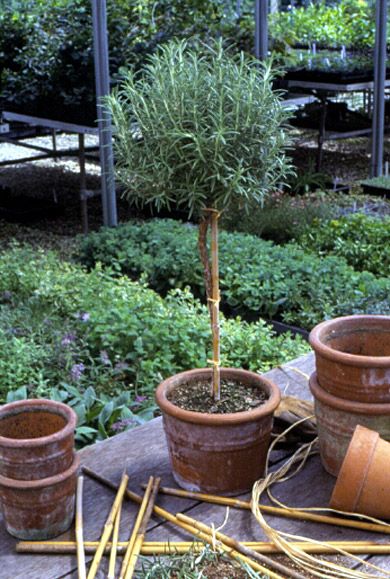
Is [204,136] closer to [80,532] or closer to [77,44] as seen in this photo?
[80,532]

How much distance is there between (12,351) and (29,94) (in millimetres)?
4461

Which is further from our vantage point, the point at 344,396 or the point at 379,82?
the point at 379,82

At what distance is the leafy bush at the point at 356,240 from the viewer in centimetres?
577

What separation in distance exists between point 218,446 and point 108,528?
35 cm

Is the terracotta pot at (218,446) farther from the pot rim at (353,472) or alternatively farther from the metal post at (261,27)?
the metal post at (261,27)

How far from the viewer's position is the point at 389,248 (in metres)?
5.83

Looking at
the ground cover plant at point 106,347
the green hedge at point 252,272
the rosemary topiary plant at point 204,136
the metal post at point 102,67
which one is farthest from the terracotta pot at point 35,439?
the metal post at point 102,67

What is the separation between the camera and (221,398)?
240 cm

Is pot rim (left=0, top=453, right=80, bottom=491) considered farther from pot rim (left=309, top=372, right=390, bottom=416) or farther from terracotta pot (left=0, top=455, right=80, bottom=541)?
pot rim (left=309, top=372, right=390, bottom=416)

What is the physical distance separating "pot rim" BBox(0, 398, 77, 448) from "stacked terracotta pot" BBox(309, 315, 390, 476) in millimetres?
648

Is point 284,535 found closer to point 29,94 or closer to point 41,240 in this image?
point 41,240

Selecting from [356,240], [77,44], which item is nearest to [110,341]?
[356,240]

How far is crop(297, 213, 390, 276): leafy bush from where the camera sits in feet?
18.9

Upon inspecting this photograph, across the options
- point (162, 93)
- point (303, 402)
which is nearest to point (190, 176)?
point (162, 93)
